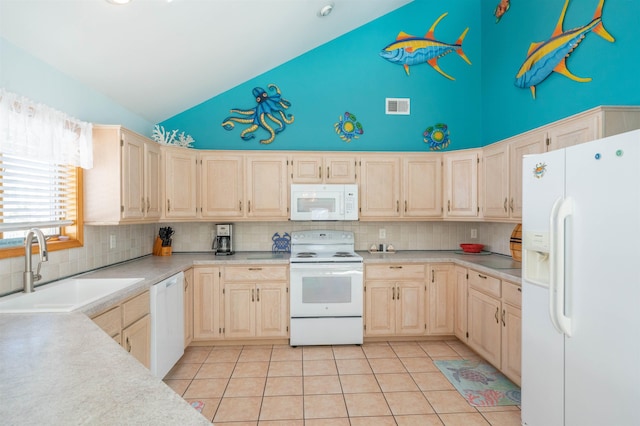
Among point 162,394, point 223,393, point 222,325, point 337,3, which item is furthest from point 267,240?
point 162,394

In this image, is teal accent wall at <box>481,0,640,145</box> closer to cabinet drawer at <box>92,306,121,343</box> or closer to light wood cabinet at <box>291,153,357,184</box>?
light wood cabinet at <box>291,153,357,184</box>

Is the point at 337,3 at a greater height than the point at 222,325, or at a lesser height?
greater

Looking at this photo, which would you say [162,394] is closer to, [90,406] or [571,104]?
[90,406]

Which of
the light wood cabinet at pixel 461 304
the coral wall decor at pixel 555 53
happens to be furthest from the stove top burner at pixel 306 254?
the coral wall decor at pixel 555 53

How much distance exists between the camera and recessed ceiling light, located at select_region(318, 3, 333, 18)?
3211 mm

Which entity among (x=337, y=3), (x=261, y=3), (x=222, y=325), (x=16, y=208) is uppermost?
(x=337, y=3)

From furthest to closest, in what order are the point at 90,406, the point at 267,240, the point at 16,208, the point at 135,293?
the point at 267,240
the point at 135,293
the point at 16,208
the point at 90,406

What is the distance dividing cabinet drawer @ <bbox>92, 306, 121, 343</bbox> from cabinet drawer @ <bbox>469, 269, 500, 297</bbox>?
109 inches

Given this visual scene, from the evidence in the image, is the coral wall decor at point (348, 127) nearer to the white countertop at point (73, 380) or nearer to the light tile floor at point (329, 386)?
the light tile floor at point (329, 386)

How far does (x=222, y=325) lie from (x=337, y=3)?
3.45 meters

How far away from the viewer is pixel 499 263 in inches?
121

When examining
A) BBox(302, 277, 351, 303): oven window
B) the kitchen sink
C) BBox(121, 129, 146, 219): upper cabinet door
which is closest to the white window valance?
BBox(121, 129, 146, 219): upper cabinet door

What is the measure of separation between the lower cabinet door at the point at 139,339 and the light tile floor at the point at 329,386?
464 millimetres

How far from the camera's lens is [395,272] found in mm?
3453
